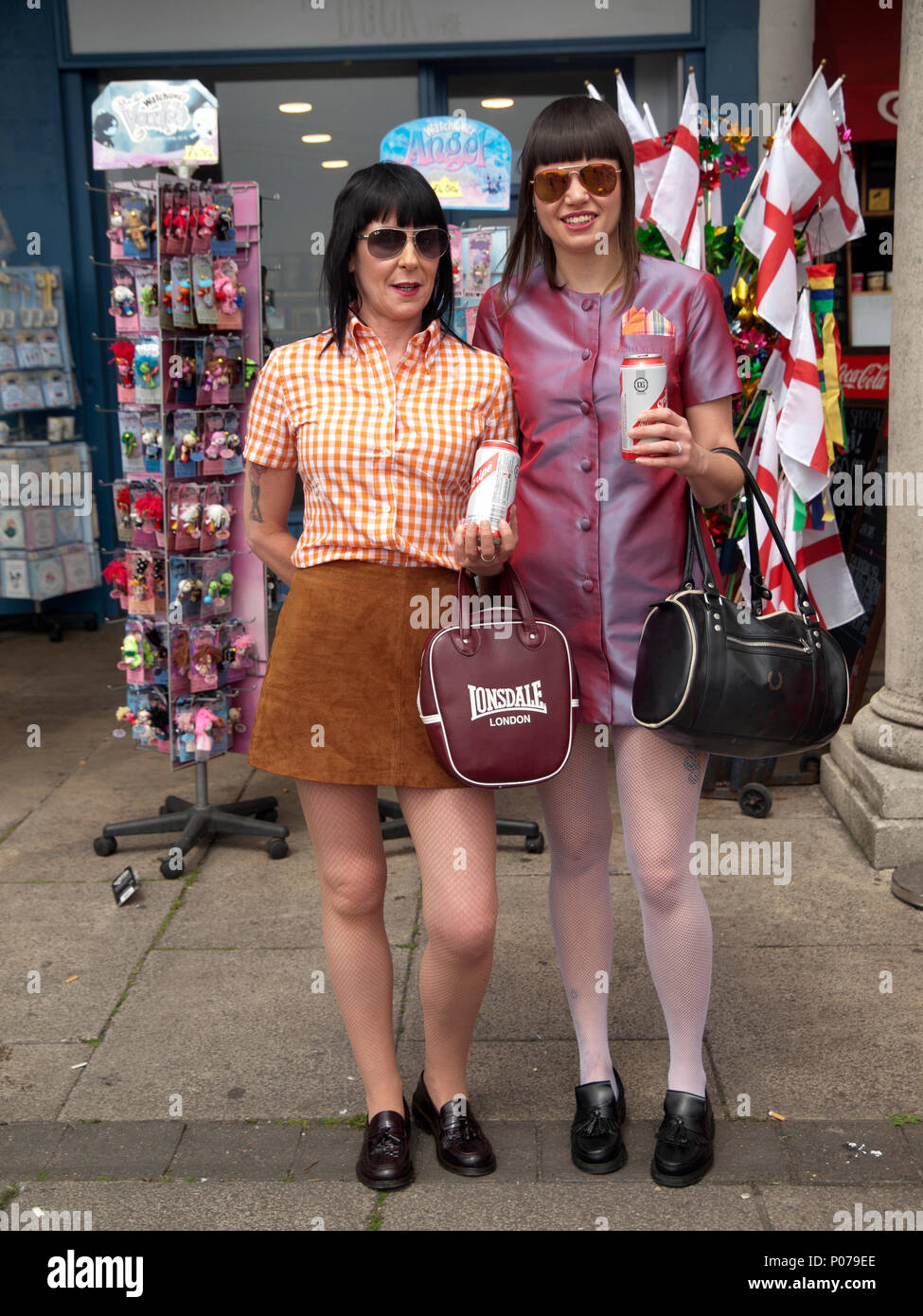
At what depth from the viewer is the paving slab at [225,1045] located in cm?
328

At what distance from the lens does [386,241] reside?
8.59 ft

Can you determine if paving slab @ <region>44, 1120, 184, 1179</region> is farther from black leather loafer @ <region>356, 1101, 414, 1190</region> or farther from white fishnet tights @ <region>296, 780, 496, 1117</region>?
white fishnet tights @ <region>296, 780, 496, 1117</region>

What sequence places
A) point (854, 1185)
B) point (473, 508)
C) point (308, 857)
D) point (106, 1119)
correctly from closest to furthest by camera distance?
point (473, 508) < point (854, 1185) < point (106, 1119) < point (308, 857)

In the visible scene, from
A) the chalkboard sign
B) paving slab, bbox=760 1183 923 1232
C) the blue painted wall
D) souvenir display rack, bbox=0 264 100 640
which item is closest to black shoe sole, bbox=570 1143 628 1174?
paving slab, bbox=760 1183 923 1232

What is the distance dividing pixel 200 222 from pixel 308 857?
2.19 meters

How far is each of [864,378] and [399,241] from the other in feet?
17.4

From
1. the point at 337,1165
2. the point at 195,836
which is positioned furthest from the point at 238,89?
the point at 337,1165

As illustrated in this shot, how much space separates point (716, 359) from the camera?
2.69 metres

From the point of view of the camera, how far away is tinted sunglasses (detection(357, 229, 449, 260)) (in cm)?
262

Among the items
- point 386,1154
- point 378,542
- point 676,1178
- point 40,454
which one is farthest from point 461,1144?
point 40,454

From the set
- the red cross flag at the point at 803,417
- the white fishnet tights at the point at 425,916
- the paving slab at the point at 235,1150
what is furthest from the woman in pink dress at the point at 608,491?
the red cross flag at the point at 803,417

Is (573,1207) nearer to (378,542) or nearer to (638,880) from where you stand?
(638,880)

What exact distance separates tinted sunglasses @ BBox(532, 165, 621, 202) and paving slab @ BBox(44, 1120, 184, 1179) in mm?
2142

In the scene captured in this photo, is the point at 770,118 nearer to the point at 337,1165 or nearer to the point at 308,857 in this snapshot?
the point at 308,857
